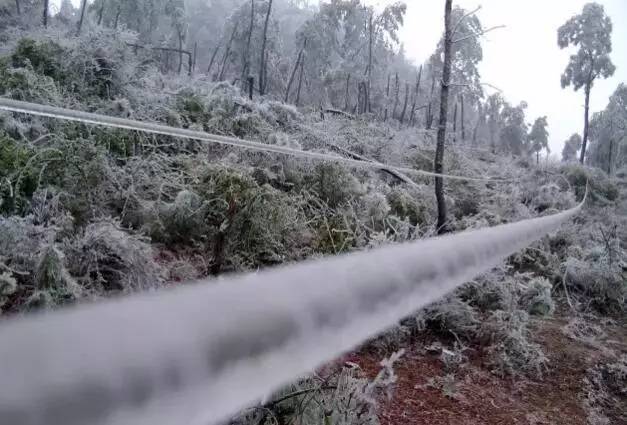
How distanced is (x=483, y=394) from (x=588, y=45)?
21305 millimetres

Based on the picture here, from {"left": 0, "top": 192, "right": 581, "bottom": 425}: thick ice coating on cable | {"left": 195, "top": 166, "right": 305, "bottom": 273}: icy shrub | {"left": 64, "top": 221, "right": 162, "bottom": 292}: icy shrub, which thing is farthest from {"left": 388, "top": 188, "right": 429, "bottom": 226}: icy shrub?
{"left": 0, "top": 192, "right": 581, "bottom": 425}: thick ice coating on cable

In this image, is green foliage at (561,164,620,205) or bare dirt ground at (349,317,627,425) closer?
bare dirt ground at (349,317,627,425)

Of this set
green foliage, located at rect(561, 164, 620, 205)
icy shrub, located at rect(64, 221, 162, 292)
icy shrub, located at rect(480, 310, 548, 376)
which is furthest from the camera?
green foliage, located at rect(561, 164, 620, 205)

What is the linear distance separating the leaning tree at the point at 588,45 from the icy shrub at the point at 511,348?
17.6 m

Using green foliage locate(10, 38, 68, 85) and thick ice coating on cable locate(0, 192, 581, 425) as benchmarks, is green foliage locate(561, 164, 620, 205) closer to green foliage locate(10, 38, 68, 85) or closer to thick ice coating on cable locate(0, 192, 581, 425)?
green foliage locate(10, 38, 68, 85)

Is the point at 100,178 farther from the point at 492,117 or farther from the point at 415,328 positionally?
the point at 492,117

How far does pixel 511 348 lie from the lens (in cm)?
395

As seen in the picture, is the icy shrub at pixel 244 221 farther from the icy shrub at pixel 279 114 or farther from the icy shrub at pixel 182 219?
the icy shrub at pixel 279 114

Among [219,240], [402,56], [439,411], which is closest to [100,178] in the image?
[219,240]

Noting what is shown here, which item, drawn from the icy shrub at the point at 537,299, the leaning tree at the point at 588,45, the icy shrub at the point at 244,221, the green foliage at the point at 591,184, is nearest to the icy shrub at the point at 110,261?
the icy shrub at the point at 244,221

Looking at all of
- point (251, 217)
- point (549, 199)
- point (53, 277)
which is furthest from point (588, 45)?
point (53, 277)

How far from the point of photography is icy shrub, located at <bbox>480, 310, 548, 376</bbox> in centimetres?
381

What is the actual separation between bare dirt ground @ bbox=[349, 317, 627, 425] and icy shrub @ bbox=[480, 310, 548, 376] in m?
0.09

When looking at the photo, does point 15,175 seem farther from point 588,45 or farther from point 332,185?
point 588,45
